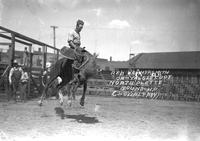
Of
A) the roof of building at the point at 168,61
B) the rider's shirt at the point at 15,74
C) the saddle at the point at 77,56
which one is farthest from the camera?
the roof of building at the point at 168,61

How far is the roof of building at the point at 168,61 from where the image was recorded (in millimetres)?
39666

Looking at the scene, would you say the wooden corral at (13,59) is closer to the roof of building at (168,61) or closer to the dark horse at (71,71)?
the dark horse at (71,71)

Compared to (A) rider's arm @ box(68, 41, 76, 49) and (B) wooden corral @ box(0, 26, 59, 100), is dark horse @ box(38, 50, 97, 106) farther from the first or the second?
(B) wooden corral @ box(0, 26, 59, 100)

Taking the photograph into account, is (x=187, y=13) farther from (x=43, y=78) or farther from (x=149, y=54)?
(x=149, y=54)

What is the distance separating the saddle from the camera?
7.67 meters

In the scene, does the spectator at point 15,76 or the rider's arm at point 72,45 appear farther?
the spectator at point 15,76

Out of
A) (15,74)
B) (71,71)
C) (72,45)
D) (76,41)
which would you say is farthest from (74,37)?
(15,74)

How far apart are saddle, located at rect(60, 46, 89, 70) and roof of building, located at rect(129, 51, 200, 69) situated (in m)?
33.0

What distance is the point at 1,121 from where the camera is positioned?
7.05m

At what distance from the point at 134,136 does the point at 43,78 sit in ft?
42.1

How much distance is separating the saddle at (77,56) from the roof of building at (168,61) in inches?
1298

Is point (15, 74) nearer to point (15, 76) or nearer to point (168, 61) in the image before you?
point (15, 76)

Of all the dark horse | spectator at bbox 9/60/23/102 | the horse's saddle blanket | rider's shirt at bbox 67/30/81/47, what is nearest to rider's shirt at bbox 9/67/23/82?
spectator at bbox 9/60/23/102

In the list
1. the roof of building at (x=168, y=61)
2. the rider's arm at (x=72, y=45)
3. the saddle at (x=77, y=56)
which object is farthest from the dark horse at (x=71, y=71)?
the roof of building at (x=168, y=61)
